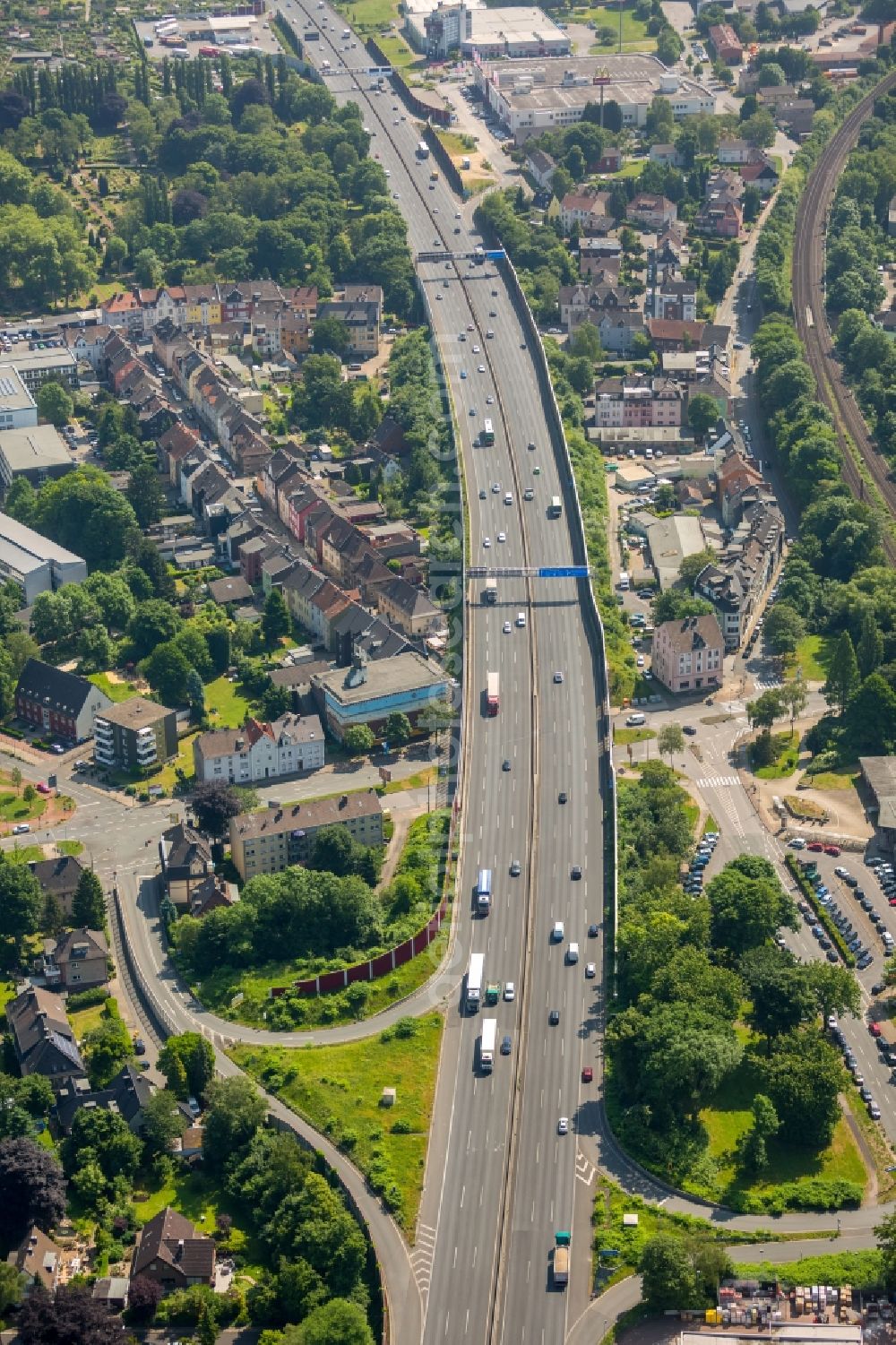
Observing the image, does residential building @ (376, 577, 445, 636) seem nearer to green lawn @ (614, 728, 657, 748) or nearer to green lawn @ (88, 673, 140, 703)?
green lawn @ (614, 728, 657, 748)

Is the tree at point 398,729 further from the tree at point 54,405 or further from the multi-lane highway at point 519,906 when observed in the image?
the tree at point 54,405

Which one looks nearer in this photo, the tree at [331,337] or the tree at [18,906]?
the tree at [18,906]

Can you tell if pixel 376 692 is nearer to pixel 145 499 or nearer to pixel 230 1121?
pixel 145 499

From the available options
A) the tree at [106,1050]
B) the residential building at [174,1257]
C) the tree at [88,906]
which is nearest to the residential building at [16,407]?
the tree at [88,906]

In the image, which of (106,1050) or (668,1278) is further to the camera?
(106,1050)

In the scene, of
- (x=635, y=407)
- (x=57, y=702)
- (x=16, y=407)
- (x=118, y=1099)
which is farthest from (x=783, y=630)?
(x=16, y=407)

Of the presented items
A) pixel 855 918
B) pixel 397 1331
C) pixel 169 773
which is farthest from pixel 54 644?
pixel 397 1331

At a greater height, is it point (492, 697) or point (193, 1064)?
point (492, 697)
